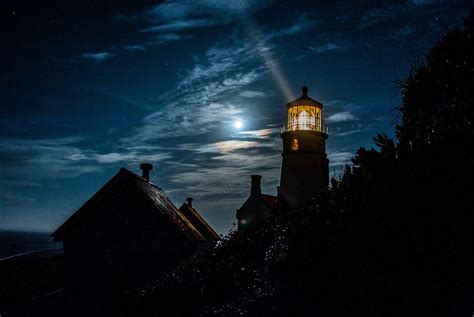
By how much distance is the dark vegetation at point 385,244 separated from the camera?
552 cm

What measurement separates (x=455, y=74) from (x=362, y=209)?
596 cm

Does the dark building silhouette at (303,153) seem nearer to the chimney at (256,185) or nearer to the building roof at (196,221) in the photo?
the chimney at (256,185)

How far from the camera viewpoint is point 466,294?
5.24 metres

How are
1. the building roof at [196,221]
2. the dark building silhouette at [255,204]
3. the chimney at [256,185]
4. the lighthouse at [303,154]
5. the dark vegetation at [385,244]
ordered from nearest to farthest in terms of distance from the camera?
the dark vegetation at [385,244]
the lighthouse at [303,154]
the building roof at [196,221]
the dark building silhouette at [255,204]
the chimney at [256,185]

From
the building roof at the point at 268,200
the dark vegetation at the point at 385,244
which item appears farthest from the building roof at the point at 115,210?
the building roof at the point at 268,200

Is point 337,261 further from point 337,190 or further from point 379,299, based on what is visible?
point 337,190

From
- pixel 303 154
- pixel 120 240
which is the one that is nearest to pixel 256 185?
pixel 303 154

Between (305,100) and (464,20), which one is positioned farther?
(305,100)

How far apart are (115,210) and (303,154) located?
62.8 feet

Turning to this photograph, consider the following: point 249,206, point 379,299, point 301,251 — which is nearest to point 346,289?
point 379,299

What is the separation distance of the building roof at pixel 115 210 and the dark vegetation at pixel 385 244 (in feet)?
35.0

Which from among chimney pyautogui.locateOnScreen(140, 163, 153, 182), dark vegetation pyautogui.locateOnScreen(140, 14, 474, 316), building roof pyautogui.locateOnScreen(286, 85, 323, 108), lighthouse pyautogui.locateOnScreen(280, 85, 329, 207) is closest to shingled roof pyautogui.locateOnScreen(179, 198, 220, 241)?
lighthouse pyautogui.locateOnScreen(280, 85, 329, 207)

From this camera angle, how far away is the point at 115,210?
19391mm

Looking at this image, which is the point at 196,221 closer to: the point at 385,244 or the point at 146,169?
the point at 146,169
